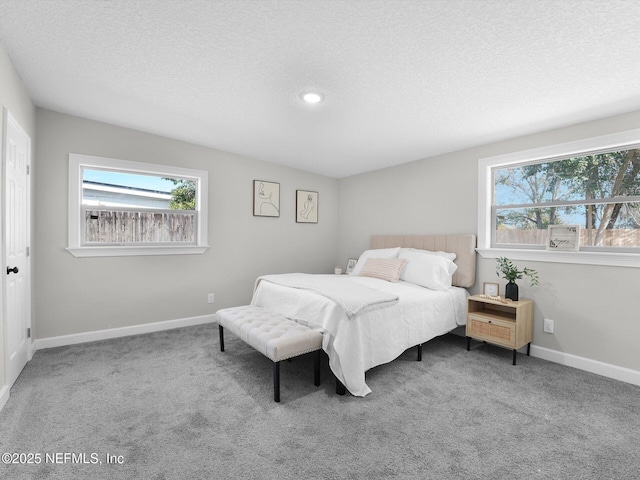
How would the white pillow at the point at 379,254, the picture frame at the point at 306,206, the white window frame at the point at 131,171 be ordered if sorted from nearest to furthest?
the white window frame at the point at 131,171
the white pillow at the point at 379,254
the picture frame at the point at 306,206

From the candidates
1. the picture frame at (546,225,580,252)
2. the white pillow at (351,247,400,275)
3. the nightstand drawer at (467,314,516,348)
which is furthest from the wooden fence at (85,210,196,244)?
the picture frame at (546,225,580,252)

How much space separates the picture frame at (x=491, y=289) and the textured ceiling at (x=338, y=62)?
159 cm

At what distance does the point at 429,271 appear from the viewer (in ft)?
11.5

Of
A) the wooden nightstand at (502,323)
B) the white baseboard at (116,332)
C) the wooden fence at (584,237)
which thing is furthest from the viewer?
the white baseboard at (116,332)

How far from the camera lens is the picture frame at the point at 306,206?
506 cm

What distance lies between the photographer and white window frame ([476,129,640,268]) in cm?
263

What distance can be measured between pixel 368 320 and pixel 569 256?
206 cm

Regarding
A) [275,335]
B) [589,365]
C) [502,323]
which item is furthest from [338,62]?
[589,365]

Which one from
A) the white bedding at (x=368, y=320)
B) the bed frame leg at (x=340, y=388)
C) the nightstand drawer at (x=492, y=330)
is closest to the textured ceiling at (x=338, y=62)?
the white bedding at (x=368, y=320)

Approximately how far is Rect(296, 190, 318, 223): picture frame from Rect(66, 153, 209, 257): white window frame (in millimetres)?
1489

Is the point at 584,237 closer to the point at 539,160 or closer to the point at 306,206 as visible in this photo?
the point at 539,160

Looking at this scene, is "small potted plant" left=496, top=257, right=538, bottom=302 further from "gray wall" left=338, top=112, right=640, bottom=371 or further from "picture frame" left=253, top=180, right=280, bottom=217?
"picture frame" left=253, top=180, right=280, bottom=217

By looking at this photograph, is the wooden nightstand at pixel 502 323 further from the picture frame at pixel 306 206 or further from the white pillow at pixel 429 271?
the picture frame at pixel 306 206

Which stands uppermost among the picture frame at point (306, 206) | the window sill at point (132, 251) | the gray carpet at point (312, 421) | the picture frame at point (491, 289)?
the picture frame at point (306, 206)
